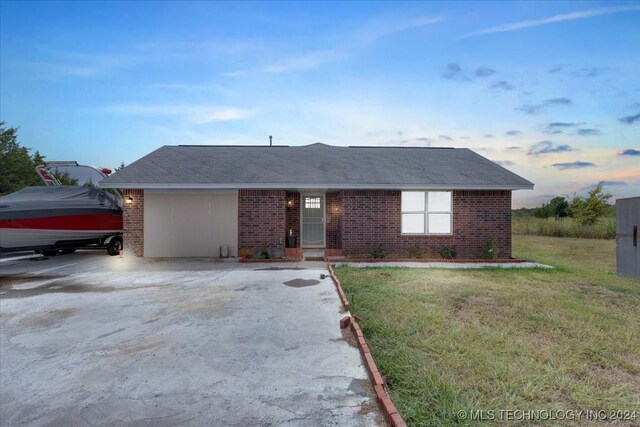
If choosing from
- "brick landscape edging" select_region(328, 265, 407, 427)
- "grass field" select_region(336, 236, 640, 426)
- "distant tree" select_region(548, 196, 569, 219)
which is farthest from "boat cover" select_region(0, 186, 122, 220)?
"distant tree" select_region(548, 196, 569, 219)

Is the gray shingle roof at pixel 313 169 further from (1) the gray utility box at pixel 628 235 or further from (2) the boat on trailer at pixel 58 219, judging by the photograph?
(1) the gray utility box at pixel 628 235

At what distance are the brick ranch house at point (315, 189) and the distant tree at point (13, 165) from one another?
59.5 ft

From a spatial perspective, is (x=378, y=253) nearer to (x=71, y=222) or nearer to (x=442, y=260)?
(x=442, y=260)

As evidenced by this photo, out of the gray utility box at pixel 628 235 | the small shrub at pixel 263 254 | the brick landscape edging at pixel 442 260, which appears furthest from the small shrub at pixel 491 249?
the gray utility box at pixel 628 235

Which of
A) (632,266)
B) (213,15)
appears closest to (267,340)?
(632,266)

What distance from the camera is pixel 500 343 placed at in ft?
13.5

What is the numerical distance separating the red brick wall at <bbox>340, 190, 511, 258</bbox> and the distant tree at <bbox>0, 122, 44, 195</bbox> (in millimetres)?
26298

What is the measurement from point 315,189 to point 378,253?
11.6 ft

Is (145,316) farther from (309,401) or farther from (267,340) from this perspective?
(309,401)

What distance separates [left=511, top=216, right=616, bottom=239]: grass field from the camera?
2005 cm

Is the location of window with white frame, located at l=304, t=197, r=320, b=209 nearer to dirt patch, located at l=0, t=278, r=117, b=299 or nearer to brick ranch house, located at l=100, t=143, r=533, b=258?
brick ranch house, located at l=100, t=143, r=533, b=258

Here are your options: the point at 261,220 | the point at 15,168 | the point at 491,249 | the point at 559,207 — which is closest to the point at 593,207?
the point at 559,207

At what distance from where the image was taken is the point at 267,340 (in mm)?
4391

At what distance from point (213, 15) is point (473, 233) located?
527 inches
